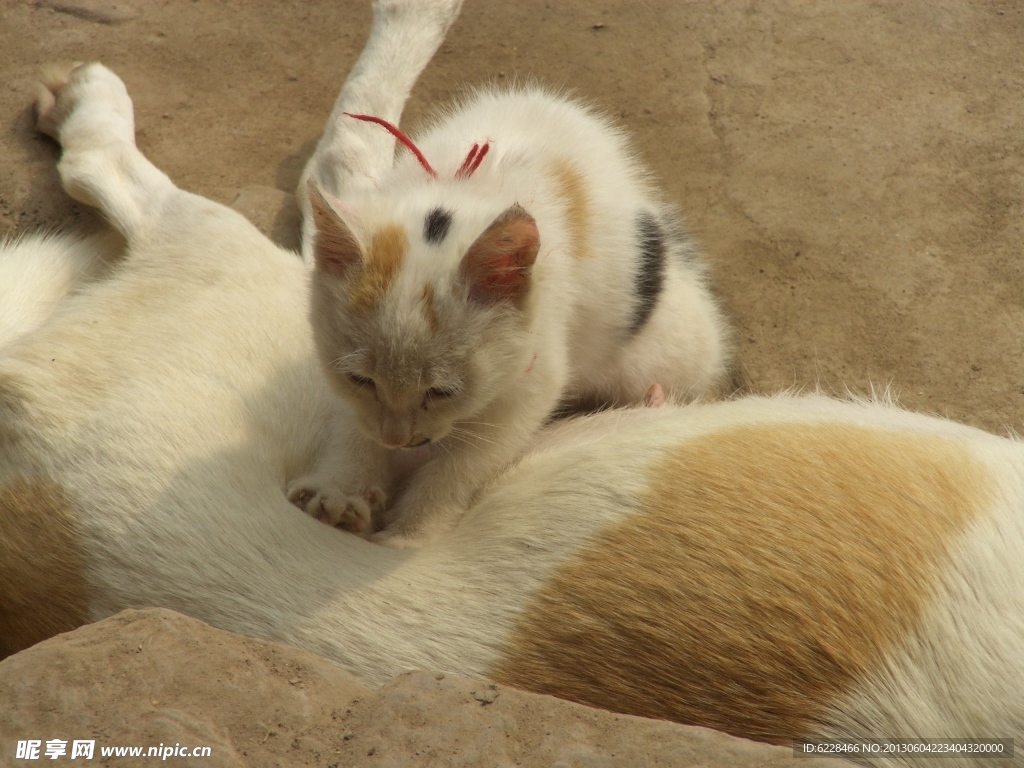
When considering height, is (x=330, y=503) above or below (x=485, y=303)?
below

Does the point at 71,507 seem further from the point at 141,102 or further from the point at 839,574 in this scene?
the point at 141,102

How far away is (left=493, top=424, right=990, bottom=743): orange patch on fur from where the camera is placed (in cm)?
206

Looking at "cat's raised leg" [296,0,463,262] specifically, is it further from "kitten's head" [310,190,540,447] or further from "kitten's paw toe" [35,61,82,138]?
"kitten's head" [310,190,540,447]

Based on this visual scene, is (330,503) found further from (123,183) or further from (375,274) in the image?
(123,183)

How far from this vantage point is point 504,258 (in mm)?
2221

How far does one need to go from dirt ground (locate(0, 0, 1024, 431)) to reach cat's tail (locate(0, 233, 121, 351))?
0.29m

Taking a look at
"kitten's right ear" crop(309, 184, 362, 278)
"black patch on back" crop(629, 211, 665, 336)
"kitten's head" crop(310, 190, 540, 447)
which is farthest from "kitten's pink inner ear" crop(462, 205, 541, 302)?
"black patch on back" crop(629, 211, 665, 336)

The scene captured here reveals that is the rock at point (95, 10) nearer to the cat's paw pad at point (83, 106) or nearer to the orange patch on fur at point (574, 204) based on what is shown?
the cat's paw pad at point (83, 106)

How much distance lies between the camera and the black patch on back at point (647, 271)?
303 centimetres

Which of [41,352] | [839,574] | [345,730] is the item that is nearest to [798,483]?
[839,574]

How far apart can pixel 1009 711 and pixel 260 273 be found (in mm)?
2401

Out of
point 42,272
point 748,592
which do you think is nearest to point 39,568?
point 42,272

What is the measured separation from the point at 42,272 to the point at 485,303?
1947 mm

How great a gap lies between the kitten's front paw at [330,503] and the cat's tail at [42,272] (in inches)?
49.5
